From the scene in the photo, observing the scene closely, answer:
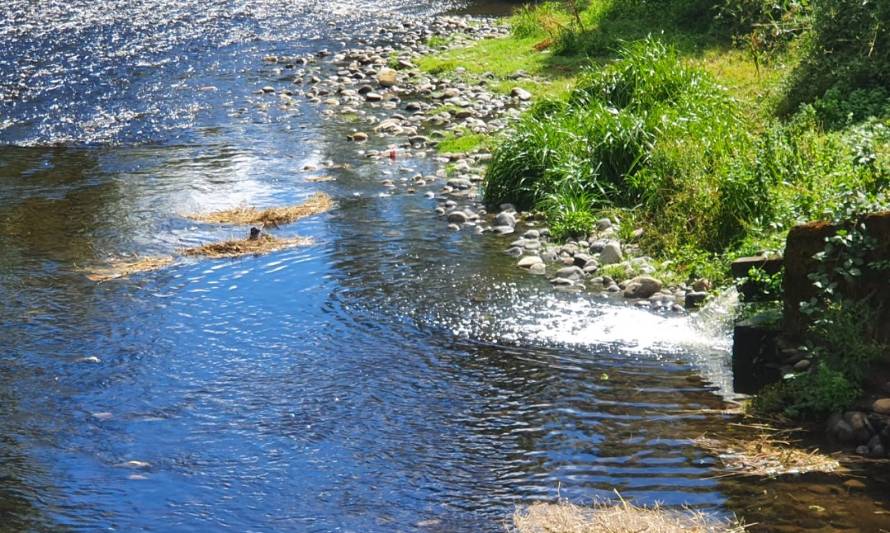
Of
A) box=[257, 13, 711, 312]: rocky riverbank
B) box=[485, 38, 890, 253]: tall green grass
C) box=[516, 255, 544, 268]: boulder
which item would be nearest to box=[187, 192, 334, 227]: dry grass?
box=[257, 13, 711, 312]: rocky riverbank

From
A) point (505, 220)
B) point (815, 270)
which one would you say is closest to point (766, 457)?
point (815, 270)

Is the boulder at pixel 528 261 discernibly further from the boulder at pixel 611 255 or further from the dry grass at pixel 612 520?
the dry grass at pixel 612 520

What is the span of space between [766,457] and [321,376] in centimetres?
349

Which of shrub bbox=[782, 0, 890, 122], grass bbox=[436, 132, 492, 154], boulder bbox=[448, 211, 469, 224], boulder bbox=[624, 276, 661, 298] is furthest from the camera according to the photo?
grass bbox=[436, 132, 492, 154]

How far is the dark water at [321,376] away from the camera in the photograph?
6992mm

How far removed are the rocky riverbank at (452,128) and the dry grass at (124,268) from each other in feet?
10.6

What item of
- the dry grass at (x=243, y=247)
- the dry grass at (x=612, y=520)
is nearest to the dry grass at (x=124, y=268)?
the dry grass at (x=243, y=247)

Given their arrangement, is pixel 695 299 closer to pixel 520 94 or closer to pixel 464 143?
pixel 464 143

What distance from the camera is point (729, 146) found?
1231 centimetres

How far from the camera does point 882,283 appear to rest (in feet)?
25.2

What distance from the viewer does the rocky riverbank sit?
1098cm

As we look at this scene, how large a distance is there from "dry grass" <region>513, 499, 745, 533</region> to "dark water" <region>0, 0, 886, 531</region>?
0.51ft

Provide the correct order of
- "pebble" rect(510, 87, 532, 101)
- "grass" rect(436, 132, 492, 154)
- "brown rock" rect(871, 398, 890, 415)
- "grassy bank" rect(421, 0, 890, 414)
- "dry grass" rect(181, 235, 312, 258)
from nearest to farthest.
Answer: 1. "brown rock" rect(871, 398, 890, 415)
2. "grassy bank" rect(421, 0, 890, 414)
3. "dry grass" rect(181, 235, 312, 258)
4. "grass" rect(436, 132, 492, 154)
5. "pebble" rect(510, 87, 532, 101)

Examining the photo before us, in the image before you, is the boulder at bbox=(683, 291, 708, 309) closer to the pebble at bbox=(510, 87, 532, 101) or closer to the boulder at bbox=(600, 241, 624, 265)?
the boulder at bbox=(600, 241, 624, 265)
